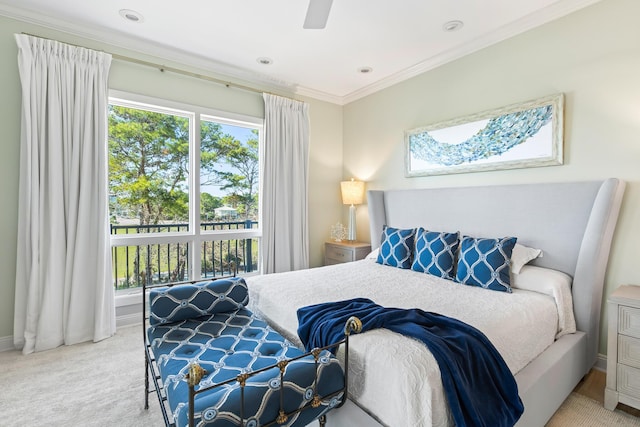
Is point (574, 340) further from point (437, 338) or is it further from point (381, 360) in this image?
point (381, 360)

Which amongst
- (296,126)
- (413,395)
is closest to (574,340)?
(413,395)

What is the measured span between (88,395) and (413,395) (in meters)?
2.15

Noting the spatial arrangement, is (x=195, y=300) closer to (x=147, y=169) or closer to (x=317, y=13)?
(x=317, y=13)

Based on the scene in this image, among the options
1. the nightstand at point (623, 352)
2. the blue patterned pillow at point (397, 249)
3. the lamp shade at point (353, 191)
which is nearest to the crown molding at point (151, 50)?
the lamp shade at point (353, 191)

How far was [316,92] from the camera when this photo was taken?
4.41m

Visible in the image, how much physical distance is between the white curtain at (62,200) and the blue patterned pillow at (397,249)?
2683 mm

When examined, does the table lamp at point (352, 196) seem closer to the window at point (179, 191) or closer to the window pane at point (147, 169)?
the window at point (179, 191)

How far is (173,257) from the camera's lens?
11.8ft

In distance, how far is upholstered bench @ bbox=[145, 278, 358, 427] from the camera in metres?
1.11

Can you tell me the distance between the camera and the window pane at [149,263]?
10.8ft

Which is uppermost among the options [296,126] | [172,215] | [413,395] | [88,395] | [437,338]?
[296,126]

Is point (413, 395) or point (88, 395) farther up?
point (413, 395)

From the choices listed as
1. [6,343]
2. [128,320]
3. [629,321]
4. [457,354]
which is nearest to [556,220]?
[629,321]

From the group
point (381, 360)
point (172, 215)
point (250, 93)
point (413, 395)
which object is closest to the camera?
point (413, 395)
